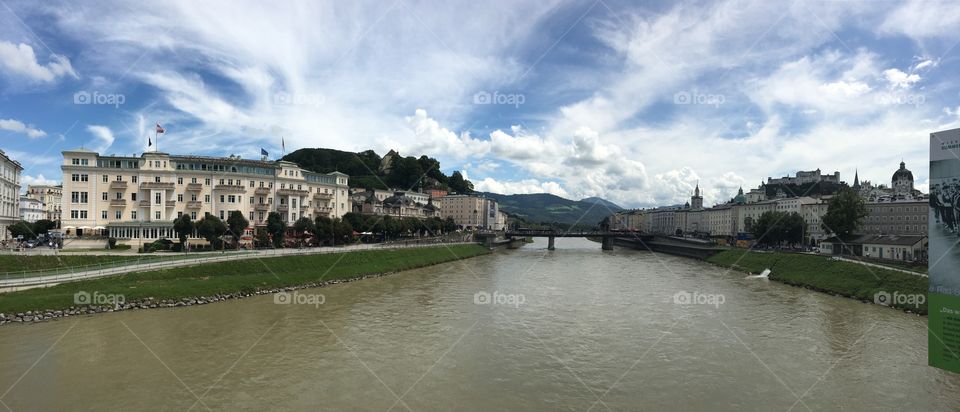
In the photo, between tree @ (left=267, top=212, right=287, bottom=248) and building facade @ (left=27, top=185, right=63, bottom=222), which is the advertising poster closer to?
tree @ (left=267, top=212, right=287, bottom=248)

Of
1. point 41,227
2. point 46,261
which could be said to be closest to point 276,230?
point 46,261

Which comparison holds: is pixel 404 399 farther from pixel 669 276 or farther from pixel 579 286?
pixel 669 276

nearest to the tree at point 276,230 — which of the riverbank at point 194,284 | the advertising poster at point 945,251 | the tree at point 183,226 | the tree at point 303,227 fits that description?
the tree at point 303,227

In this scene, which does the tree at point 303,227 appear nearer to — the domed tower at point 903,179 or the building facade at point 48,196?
the building facade at point 48,196

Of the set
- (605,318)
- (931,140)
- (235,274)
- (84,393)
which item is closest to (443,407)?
(84,393)

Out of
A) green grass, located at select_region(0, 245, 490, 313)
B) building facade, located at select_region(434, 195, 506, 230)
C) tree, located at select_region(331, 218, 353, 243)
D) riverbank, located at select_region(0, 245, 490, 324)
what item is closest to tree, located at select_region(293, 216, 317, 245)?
tree, located at select_region(331, 218, 353, 243)

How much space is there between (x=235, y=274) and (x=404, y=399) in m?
29.4

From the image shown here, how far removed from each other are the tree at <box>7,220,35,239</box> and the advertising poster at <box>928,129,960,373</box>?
7210 centimetres

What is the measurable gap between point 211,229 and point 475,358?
133ft

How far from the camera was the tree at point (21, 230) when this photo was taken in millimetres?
51906

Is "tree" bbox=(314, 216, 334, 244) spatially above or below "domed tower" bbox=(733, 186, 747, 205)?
below

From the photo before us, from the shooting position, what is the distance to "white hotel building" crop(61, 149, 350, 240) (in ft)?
176

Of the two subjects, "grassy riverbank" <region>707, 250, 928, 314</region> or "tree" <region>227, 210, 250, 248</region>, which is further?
"tree" <region>227, 210, 250, 248</region>

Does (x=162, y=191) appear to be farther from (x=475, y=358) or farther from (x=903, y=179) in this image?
(x=903, y=179)
